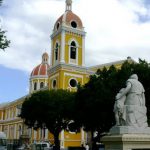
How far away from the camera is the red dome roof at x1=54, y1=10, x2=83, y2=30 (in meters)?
62.9

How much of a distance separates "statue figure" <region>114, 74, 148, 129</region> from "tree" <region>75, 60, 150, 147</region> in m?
15.6

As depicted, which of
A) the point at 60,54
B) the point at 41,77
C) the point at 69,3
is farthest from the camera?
the point at 41,77

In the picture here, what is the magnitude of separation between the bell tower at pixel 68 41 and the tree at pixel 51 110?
1433 cm

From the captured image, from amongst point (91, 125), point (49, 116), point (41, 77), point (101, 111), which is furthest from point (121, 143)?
point (41, 77)

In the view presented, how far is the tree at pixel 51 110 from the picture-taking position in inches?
1754

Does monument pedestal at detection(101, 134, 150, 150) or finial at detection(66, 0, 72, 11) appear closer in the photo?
monument pedestal at detection(101, 134, 150, 150)

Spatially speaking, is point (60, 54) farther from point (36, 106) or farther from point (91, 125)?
point (91, 125)

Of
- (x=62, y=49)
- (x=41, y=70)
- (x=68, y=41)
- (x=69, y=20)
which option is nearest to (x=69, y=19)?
(x=69, y=20)

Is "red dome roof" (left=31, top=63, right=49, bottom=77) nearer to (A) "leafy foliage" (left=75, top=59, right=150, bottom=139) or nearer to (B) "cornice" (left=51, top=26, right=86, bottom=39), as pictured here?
(B) "cornice" (left=51, top=26, right=86, bottom=39)

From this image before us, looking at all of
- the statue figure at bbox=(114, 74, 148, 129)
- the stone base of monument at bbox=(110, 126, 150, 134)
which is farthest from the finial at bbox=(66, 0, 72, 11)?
the stone base of monument at bbox=(110, 126, 150, 134)

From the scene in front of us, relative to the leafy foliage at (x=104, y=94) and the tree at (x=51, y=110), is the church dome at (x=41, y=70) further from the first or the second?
the leafy foliage at (x=104, y=94)

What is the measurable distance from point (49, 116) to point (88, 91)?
12.5 metres

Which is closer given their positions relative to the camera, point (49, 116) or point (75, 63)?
point (49, 116)

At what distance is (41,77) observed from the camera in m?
95.7
